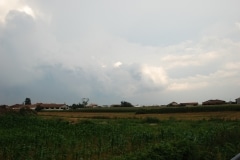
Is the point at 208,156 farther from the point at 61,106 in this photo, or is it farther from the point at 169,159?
the point at 61,106

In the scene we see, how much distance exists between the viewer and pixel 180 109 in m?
80.8

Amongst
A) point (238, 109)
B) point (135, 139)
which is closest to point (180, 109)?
point (238, 109)

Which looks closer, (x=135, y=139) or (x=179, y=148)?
(x=179, y=148)

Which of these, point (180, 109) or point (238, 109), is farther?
point (180, 109)

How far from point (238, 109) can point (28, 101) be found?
379 ft

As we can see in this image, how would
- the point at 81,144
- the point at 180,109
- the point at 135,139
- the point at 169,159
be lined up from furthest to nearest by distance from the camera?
the point at 180,109
the point at 135,139
the point at 81,144
the point at 169,159

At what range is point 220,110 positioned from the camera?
245 feet

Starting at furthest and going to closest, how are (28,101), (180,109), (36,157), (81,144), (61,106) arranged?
(28,101), (61,106), (180,109), (81,144), (36,157)

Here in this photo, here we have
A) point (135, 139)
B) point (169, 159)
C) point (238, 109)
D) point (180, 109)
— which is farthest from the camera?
point (180, 109)

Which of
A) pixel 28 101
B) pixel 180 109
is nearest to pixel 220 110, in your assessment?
pixel 180 109

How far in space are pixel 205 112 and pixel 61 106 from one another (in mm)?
89959

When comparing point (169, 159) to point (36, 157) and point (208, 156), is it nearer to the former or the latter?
point (208, 156)

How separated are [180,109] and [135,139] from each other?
60.0 meters

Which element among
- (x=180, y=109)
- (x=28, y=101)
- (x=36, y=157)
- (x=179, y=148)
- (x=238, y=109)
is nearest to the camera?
(x=179, y=148)
